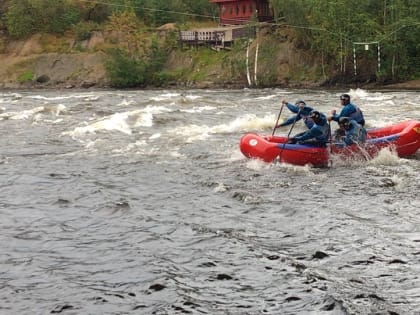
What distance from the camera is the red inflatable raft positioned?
15.0 metres

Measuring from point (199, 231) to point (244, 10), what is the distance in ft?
138

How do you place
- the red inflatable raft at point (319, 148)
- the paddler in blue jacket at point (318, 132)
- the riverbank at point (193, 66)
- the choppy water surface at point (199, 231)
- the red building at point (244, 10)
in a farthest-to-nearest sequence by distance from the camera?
the red building at point (244, 10) → the riverbank at point (193, 66) → the red inflatable raft at point (319, 148) → the paddler in blue jacket at point (318, 132) → the choppy water surface at point (199, 231)

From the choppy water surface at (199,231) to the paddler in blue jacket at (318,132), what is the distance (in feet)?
2.60

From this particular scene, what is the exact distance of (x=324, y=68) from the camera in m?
41.4

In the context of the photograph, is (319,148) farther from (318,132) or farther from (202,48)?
(202,48)

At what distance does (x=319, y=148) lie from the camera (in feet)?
49.3

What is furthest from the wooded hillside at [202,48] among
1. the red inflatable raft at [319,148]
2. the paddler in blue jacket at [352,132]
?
the paddler in blue jacket at [352,132]

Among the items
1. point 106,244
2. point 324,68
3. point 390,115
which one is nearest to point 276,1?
point 324,68

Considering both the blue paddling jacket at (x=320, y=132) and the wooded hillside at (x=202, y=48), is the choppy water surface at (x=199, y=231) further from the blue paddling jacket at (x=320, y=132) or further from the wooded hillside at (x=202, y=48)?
the wooded hillside at (x=202, y=48)

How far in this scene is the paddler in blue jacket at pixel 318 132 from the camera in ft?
49.0

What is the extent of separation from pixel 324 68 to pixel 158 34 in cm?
1530

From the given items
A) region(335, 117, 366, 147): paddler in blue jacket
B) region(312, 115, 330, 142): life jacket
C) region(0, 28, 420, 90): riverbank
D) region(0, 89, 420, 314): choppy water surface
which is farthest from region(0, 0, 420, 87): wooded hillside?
region(312, 115, 330, 142): life jacket

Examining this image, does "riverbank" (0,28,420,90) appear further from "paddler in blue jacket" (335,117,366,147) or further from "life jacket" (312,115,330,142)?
"life jacket" (312,115,330,142)

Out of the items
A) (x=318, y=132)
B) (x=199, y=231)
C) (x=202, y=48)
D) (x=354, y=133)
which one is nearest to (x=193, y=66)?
(x=202, y=48)
